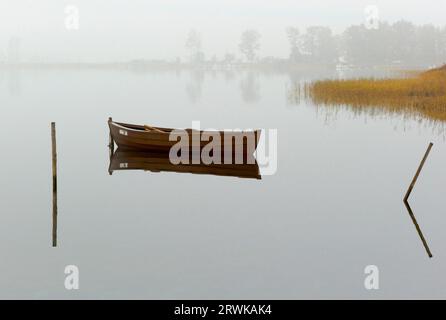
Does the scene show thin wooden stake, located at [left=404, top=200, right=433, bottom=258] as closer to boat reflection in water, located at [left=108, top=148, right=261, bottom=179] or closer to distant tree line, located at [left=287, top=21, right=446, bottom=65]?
boat reflection in water, located at [left=108, top=148, right=261, bottom=179]

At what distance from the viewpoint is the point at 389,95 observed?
31.5 metres

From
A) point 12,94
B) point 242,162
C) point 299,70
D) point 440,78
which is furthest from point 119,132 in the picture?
point 299,70

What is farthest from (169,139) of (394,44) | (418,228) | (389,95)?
(394,44)

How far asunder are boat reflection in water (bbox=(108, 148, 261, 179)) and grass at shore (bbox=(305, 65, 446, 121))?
10.5 metres

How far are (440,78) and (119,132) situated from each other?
76.2 ft

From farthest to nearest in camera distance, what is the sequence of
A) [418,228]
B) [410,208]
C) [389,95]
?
[389,95] → [410,208] → [418,228]

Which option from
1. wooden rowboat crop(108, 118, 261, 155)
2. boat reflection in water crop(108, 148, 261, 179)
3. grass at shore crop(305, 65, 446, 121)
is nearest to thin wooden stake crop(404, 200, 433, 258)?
boat reflection in water crop(108, 148, 261, 179)

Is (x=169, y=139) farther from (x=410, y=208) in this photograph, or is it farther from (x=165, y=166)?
(x=410, y=208)

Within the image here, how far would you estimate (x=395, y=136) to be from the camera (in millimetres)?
23859

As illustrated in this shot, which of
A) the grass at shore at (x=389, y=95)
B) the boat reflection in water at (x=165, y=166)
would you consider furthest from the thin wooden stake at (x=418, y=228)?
the grass at shore at (x=389, y=95)

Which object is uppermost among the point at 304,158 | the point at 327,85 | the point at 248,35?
the point at 248,35

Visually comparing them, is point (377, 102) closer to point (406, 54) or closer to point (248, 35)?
point (406, 54)

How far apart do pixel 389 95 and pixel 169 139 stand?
15.3m

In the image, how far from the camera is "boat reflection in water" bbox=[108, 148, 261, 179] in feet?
61.8
